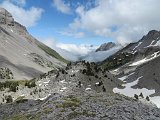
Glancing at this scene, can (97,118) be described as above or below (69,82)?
below

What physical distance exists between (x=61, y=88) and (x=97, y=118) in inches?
3879

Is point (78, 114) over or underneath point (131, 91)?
underneath

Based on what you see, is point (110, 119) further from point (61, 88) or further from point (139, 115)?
point (61, 88)

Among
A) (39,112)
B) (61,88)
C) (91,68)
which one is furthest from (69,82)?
(39,112)

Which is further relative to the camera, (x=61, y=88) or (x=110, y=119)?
(x=61, y=88)

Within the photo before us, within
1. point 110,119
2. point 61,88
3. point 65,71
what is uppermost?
point 65,71

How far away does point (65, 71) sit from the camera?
16662cm

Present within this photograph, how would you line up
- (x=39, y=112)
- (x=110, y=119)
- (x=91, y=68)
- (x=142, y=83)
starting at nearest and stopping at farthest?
(x=110, y=119) < (x=39, y=112) < (x=91, y=68) < (x=142, y=83)

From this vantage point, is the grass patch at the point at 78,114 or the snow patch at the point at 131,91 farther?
the snow patch at the point at 131,91

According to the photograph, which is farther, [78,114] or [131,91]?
[131,91]

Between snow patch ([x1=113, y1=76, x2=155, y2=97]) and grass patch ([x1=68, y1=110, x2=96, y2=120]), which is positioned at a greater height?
snow patch ([x1=113, y1=76, x2=155, y2=97])

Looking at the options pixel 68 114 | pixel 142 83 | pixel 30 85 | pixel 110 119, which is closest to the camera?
pixel 110 119

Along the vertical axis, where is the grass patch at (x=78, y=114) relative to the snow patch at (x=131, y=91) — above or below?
below

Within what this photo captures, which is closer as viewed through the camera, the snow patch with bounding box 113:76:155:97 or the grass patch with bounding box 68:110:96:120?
the grass patch with bounding box 68:110:96:120
